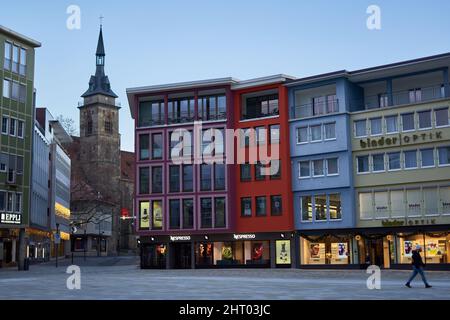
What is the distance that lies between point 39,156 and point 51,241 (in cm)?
2065

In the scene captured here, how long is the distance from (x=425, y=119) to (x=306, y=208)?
12.4 m

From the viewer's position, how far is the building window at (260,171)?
6162 centimetres

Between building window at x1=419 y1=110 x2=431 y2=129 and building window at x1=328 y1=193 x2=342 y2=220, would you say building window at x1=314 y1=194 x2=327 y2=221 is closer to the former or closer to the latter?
building window at x1=328 y1=193 x2=342 y2=220

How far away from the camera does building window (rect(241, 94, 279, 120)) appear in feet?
205

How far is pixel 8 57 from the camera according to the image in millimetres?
62562

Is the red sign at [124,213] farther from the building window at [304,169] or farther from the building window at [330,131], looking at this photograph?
the building window at [330,131]

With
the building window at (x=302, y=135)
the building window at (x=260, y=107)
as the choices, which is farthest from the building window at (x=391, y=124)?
the building window at (x=260, y=107)

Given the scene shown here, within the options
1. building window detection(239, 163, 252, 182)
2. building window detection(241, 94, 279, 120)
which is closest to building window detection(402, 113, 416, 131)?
building window detection(241, 94, 279, 120)

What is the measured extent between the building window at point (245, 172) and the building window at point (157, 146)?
7.84m

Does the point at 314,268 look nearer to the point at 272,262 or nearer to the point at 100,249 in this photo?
the point at 272,262

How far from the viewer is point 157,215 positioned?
6506 cm

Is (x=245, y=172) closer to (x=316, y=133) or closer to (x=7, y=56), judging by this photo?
(x=316, y=133)
